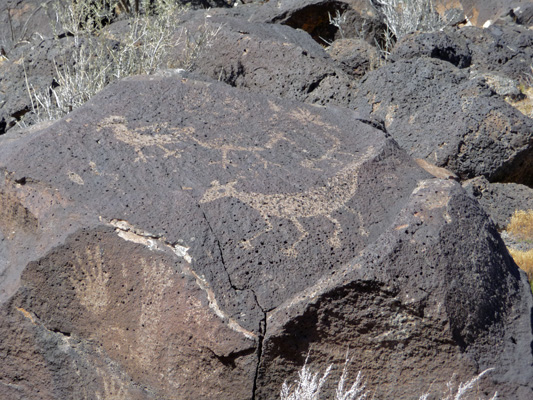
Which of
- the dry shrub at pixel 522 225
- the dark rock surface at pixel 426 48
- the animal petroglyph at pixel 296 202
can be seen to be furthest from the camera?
the dark rock surface at pixel 426 48

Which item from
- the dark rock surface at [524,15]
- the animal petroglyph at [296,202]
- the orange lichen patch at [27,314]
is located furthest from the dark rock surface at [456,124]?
the dark rock surface at [524,15]

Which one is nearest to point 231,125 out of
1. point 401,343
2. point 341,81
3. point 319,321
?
point 319,321

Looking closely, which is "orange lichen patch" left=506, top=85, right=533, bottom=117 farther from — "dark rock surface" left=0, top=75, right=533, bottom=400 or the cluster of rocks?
"dark rock surface" left=0, top=75, right=533, bottom=400

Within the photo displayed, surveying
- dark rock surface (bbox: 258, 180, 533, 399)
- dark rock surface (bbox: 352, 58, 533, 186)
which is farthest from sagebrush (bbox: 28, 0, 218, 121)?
dark rock surface (bbox: 258, 180, 533, 399)

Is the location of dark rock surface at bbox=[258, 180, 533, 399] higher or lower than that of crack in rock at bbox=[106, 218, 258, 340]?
lower

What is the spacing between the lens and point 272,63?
488cm

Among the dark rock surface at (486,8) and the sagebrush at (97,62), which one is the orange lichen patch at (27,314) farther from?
the dark rock surface at (486,8)

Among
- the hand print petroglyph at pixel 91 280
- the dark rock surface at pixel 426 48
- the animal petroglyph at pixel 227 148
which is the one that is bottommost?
the dark rock surface at pixel 426 48

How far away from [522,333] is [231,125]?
153 cm

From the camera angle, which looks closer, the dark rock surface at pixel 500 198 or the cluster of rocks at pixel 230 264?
the cluster of rocks at pixel 230 264

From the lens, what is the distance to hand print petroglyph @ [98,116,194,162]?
2635mm

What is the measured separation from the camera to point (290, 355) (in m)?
2.33

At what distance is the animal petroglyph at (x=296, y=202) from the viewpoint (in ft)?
8.04

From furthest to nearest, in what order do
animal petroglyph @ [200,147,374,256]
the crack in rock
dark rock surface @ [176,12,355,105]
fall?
dark rock surface @ [176,12,355,105]
animal petroglyph @ [200,147,374,256]
the crack in rock
